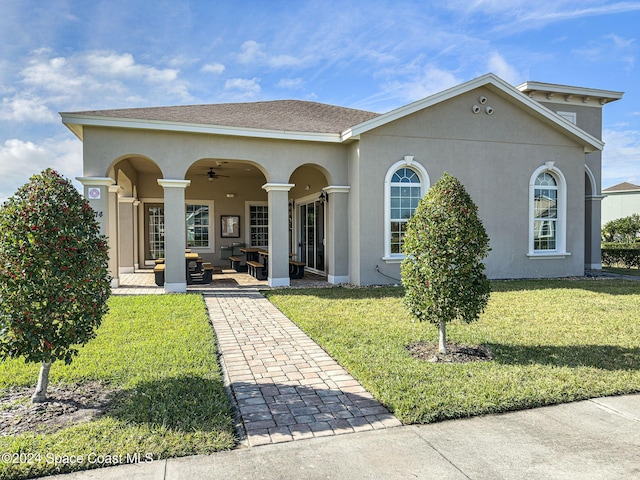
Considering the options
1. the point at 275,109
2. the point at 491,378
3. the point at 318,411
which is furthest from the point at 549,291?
the point at 275,109

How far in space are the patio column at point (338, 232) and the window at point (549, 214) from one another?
5710mm

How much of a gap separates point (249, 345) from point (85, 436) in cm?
276

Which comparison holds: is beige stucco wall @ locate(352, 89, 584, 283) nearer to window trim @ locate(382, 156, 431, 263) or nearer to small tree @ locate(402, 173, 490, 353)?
window trim @ locate(382, 156, 431, 263)

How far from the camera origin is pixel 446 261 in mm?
5094

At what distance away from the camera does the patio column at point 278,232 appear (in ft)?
36.0

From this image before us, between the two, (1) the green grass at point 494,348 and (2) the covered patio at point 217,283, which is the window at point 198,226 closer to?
(2) the covered patio at point 217,283

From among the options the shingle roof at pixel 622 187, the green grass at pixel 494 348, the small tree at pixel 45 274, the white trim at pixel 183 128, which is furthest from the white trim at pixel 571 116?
the shingle roof at pixel 622 187

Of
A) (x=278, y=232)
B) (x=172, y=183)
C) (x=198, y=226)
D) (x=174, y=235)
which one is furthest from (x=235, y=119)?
(x=198, y=226)

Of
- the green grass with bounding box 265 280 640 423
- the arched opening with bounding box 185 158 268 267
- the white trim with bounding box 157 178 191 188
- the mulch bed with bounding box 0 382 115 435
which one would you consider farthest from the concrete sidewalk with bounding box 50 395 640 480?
the arched opening with bounding box 185 158 268 267

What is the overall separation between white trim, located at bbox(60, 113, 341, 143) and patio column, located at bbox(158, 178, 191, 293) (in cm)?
128

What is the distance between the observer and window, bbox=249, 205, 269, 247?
17075 millimetres

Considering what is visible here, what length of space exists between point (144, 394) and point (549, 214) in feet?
41.7

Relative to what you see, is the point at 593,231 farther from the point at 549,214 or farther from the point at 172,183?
the point at 172,183

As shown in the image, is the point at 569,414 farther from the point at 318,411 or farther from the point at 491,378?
the point at 318,411
